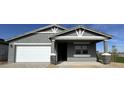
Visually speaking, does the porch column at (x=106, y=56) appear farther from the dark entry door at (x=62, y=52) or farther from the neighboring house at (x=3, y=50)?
the neighboring house at (x=3, y=50)

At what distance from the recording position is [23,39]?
51.8 ft

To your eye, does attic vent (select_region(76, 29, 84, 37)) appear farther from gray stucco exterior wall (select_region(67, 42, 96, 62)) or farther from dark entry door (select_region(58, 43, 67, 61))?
dark entry door (select_region(58, 43, 67, 61))

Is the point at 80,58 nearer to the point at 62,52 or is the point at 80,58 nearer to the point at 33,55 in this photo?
the point at 62,52

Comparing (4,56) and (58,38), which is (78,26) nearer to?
(58,38)

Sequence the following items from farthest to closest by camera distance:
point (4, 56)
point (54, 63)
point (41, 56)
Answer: point (4, 56), point (41, 56), point (54, 63)

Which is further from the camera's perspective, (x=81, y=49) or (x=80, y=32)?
(x=81, y=49)

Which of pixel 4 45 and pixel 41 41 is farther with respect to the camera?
pixel 4 45

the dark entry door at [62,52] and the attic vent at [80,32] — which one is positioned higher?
the attic vent at [80,32]

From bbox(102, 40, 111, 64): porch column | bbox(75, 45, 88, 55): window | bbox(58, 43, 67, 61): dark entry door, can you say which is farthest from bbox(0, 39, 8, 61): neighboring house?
bbox(102, 40, 111, 64): porch column

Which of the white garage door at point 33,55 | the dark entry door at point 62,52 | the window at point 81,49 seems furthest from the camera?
the dark entry door at point 62,52

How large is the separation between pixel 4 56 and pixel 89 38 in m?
13.7

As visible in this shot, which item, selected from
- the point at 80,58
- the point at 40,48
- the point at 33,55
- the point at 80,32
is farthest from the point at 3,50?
the point at 80,32

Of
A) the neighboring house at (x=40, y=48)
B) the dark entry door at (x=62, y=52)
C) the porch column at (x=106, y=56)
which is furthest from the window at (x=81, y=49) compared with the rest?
the porch column at (x=106, y=56)

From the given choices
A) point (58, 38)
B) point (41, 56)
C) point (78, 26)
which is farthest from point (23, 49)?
point (78, 26)
